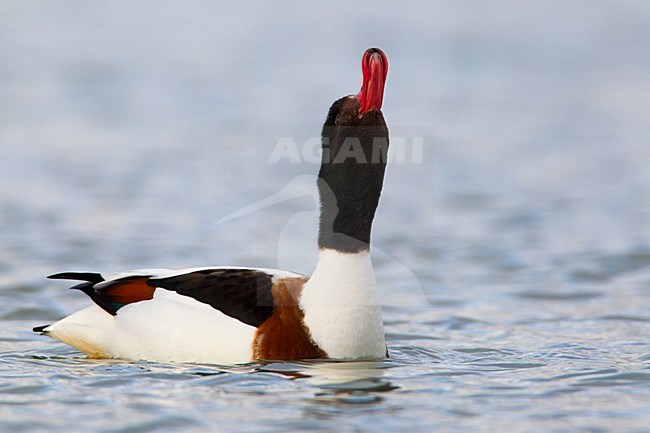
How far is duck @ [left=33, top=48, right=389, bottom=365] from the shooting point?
8.53 meters

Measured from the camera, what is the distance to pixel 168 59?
24.1m

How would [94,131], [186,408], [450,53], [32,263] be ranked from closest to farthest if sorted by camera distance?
[186,408] < [32,263] < [94,131] < [450,53]

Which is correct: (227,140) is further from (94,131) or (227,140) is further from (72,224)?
(72,224)

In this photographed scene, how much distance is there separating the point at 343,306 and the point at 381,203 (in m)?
7.59

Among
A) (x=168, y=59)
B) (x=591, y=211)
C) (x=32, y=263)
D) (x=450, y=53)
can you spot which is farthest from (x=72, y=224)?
(x=450, y=53)

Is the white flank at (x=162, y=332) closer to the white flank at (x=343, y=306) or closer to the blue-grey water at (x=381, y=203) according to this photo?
the blue-grey water at (x=381, y=203)

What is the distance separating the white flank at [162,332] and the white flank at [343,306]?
0.47m

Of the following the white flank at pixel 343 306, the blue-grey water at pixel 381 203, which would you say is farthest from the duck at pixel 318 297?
the blue-grey water at pixel 381 203

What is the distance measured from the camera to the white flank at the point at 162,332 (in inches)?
339

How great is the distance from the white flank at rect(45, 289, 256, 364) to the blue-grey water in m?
0.15

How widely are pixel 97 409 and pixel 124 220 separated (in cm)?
718

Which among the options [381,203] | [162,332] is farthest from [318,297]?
[381,203]

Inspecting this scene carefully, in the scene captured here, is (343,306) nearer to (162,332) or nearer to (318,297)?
(318,297)

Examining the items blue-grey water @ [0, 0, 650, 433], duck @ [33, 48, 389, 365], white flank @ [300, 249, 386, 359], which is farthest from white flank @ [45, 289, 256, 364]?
white flank @ [300, 249, 386, 359]
